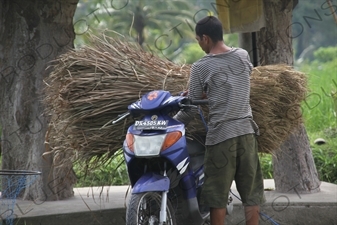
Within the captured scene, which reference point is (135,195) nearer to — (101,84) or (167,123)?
(167,123)

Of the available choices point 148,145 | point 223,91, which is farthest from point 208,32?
point 148,145

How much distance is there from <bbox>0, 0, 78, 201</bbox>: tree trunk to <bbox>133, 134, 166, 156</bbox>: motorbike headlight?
215 centimetres

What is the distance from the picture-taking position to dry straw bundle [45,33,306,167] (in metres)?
5.26

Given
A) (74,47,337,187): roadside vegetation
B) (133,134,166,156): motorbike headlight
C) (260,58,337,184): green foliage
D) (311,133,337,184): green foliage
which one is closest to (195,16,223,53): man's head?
(133,134,166,156): motorbike headlight

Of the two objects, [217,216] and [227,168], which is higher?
[227,168]

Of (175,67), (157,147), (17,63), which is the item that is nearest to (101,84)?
(175,67)

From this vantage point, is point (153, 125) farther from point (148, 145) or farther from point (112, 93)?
point (112, 93)

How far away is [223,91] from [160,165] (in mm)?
610

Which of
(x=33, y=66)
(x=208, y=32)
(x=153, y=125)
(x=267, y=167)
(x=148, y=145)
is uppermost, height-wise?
(x=208, y=32)

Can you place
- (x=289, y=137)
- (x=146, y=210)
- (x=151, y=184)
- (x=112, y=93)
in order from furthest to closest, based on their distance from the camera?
(x=289, y=137), (x=112, y=93), (x=146, y=210), (x=151, y=184)

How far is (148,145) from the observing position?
4.59 meters

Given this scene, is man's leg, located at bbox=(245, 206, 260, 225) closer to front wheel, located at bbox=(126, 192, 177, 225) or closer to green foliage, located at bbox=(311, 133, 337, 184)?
front wheel, located at bbox=(126, 192, 177, 225)

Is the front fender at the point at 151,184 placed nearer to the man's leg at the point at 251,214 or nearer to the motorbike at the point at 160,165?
the motorbike at the point at 160,165

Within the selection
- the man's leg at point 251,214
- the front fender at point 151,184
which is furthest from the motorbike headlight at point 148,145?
the man's leg at point 251,214
